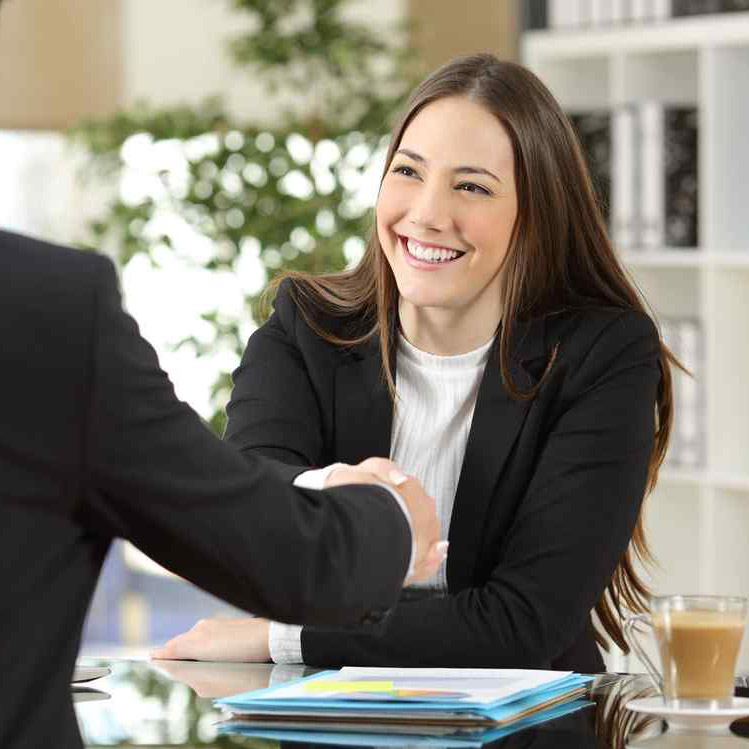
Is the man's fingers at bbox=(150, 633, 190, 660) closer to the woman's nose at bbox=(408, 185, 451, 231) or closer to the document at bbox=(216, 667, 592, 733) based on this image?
the document at bbox=(216, 667, 592, 733)

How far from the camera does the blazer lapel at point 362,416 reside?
235 centimetres

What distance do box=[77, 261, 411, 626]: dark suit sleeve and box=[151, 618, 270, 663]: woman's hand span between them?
0.60 m

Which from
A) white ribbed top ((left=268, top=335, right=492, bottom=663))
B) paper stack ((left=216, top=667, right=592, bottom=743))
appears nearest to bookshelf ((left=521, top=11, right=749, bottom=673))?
white ribbed top ((left=268, top=335, right=492, bottom=663))

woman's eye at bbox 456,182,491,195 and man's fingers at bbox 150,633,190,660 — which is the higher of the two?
woman's eye at bbox 456,182,491,195

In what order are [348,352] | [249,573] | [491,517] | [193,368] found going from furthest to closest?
1. [193,368]
2. [348,352]
3. [491,517]
4. [249,573]

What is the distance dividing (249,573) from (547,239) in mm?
1211

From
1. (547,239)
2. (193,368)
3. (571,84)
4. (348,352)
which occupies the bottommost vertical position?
(193,368)

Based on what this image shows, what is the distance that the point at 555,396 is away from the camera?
2277mm

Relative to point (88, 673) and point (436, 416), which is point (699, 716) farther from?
point (436, 416)

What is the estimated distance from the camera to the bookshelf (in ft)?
13.3

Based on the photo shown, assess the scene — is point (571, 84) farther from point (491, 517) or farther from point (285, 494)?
point (285, 494)

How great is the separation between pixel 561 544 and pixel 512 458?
209mm

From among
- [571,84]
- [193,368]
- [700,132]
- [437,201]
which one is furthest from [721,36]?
[437,201]

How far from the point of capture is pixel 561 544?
6.81ft
